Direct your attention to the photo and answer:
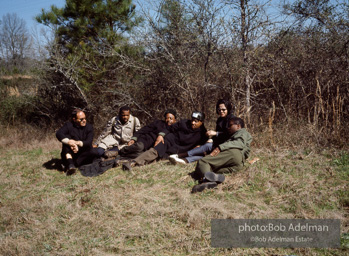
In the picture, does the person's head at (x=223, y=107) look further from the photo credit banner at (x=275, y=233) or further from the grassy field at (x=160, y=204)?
the photo credit banner at (x=275, y=233)

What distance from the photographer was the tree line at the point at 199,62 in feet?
21.0

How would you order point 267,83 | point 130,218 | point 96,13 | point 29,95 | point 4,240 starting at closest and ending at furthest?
point 4,240
point 130,218
point 267,83
point 96,13
point 29,95

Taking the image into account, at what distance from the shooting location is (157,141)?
5758 mm

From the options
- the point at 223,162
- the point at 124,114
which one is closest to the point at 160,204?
the point at 223,162

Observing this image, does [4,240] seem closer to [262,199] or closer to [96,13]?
[262,199]

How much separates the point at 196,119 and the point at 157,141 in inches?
37.1

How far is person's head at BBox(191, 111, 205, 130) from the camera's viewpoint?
557 cm

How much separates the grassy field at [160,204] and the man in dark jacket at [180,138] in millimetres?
491

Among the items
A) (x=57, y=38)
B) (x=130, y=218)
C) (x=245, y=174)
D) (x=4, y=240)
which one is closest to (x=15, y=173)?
(x=4, y=240)

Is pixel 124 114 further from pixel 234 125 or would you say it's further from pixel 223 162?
pixel 223 162

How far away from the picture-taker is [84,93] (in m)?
8.81

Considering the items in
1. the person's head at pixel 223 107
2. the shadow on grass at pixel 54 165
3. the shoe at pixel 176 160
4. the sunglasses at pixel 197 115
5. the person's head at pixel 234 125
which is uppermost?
the person's head at pixel 223 107

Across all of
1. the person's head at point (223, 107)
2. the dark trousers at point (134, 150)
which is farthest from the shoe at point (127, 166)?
the person's head at point (223, 107)

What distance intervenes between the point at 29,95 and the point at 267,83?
8.47 m
